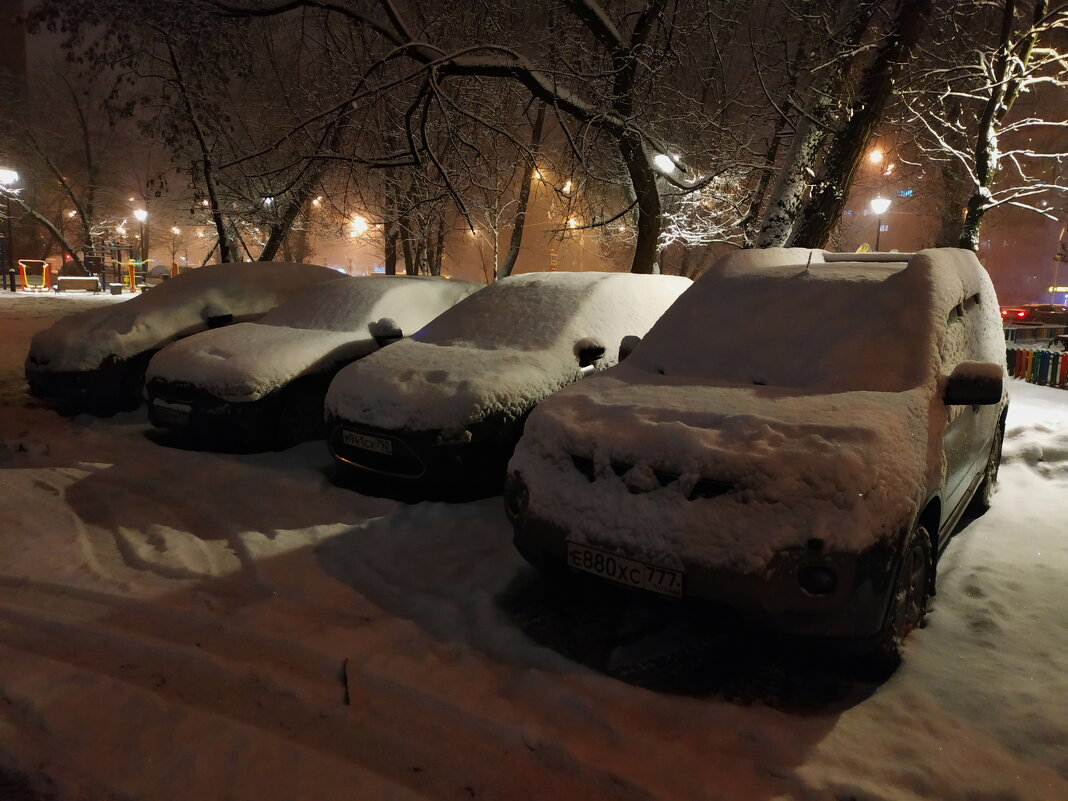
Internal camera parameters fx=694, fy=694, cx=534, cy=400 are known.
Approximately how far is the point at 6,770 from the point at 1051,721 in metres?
3.89

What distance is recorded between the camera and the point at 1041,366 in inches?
392

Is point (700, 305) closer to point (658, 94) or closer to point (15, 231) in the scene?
point (658, 94)

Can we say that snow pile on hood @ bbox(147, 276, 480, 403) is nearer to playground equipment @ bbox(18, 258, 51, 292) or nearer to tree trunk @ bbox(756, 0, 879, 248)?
tree trunk @ bbox(756, 0, 879, 248)

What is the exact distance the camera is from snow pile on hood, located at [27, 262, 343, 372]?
751cm

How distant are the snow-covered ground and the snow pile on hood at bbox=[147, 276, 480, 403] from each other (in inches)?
65.5

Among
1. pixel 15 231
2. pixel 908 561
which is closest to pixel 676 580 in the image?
pixel 908 561

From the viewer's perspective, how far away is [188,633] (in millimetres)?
3320

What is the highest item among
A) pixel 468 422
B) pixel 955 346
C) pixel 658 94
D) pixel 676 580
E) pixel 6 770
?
pixel 658 94

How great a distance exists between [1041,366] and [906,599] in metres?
8.98

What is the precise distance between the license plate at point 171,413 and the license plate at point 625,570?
4514mm

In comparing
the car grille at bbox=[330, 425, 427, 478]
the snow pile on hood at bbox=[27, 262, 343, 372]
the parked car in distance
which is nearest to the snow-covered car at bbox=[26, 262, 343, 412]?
the snow pile on hood at bbox=[27, 262, 343, 372]

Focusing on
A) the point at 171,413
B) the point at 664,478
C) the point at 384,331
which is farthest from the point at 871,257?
the point at 171,413

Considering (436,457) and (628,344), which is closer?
(628,344)

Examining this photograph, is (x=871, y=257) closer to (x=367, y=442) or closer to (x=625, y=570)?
(x=625, y=570)
